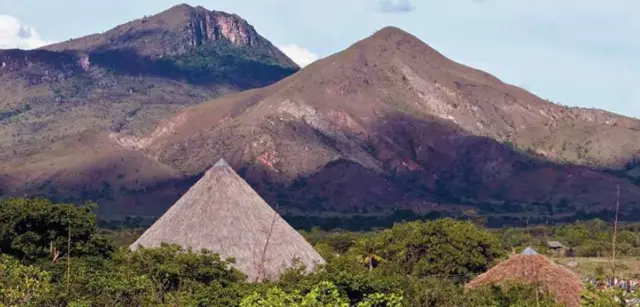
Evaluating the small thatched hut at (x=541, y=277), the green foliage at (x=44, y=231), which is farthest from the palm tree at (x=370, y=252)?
the green foliage at (x=44, y=231)

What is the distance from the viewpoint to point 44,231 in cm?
3722

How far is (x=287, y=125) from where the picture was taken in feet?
510

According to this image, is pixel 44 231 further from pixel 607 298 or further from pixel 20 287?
pixel 607 298

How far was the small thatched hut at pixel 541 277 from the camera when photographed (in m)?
37.0

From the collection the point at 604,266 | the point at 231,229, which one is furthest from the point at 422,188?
the point at 231,229

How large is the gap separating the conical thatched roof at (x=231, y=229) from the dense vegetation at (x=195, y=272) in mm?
1452

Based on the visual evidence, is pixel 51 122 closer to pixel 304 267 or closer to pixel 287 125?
pixel 287 125

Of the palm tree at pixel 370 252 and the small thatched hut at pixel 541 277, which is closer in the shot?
the small thatched hut at pixel 541 277

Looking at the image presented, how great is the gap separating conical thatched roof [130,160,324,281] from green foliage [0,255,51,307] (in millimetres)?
11752

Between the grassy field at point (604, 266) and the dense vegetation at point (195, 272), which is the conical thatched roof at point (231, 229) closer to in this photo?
the dense vegetation at point (195, 272)

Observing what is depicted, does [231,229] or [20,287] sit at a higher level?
[231,229]

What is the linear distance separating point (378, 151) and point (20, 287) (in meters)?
139

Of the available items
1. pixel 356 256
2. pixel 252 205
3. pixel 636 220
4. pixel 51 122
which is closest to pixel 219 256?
pixel 252 205

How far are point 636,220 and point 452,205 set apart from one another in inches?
910
